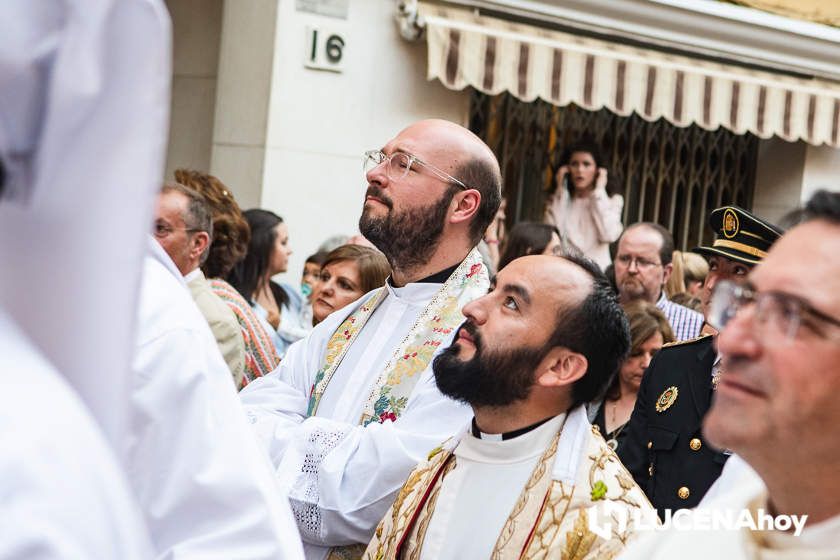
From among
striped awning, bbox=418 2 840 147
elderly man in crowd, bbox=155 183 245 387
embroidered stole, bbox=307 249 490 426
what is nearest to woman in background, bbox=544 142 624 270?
striped awning, bbox=418 2 840 147

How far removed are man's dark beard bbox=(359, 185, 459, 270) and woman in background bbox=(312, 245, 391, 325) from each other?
1.71 meters

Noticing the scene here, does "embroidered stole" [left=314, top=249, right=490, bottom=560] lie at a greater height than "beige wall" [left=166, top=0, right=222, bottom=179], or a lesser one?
→ lesser

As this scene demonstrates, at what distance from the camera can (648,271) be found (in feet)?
22.2

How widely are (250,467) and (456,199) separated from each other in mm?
2211

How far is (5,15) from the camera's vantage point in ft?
4.00

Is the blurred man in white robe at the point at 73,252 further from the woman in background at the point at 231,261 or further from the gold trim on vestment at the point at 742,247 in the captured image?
the woman in background at the point at 231,261

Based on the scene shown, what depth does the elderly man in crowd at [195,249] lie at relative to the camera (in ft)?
16.2

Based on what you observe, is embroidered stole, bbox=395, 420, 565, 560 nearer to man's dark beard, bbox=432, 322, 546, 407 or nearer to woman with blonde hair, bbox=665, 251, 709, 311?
man's dark beard, bbox=432, 322, 546, 407

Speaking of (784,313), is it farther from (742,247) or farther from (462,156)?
(742,247)

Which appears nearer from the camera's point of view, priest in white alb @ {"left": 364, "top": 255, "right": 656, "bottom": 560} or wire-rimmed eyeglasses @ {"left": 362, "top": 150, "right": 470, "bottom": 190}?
priest in white alb @ {"left": 364, "top": 255, "right": 656, "bottom": 560}

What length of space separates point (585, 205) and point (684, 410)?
5.02m

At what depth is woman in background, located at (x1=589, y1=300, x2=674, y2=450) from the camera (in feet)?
17.4

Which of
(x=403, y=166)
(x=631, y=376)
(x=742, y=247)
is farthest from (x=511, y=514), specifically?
(x=631, y=376)

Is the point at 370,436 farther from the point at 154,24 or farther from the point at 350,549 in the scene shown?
the point at 154,24
